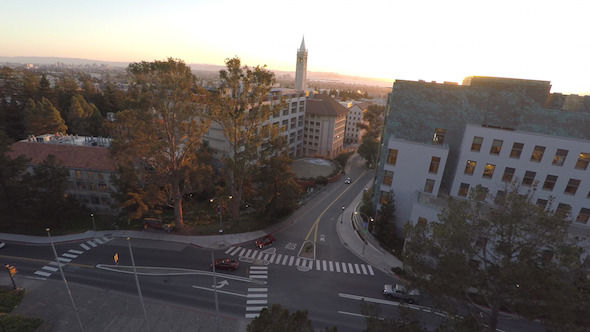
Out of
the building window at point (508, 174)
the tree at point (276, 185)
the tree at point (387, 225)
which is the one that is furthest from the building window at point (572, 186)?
the tree at point (276, 185)

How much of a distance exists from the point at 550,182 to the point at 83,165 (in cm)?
7588

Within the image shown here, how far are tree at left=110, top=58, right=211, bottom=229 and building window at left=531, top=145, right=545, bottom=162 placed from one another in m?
45.8

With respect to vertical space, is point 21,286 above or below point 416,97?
below

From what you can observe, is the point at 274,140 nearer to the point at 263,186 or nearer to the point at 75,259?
the point at 263,186

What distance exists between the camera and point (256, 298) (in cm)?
2956

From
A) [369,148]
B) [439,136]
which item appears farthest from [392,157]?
[369,148]

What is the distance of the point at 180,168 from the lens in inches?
1535

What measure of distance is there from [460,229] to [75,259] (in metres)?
44.6

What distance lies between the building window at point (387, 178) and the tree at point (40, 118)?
3314 inches

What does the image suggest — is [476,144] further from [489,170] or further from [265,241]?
[265,241]

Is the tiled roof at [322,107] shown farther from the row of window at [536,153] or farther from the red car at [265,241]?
the red car at [265,241]

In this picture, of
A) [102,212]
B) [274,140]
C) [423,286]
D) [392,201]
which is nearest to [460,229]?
[423,286]

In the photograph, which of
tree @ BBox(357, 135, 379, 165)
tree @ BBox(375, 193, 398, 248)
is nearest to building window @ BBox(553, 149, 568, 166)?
tree @ BBox(375, 193, 398, 248)

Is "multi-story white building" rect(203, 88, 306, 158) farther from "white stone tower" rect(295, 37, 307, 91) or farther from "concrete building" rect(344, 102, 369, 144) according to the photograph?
"white stone tower" rect(295, 37, 307, 91)
